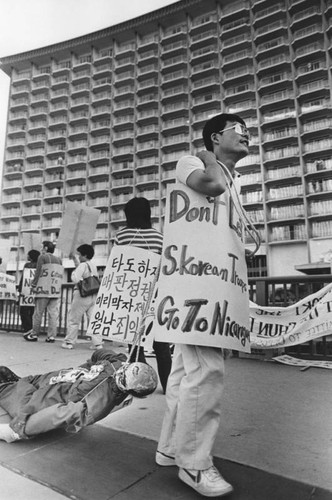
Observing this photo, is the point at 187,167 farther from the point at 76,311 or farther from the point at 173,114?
the point at 173,114

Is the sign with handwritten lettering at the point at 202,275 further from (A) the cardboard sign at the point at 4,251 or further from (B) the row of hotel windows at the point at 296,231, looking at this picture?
(B) the row of hotel windows at the point at 296,231

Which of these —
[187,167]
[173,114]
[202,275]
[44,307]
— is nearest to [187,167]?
[187,167]

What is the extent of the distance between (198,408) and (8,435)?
1143 mm

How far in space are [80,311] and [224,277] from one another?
14.2 feet

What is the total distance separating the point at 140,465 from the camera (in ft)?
5.65

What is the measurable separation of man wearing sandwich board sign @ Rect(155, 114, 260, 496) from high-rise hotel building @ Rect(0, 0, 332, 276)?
35.2m

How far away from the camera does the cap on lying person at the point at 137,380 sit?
1.76 m

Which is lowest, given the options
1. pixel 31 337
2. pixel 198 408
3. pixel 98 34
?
pixel 31 337

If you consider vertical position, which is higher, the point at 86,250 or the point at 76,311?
the point at 86,250

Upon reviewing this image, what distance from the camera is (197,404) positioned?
5.01 ft

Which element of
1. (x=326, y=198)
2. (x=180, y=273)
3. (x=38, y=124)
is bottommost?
(x=180, y=273)

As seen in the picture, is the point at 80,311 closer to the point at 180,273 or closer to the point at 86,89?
the point at 180,273

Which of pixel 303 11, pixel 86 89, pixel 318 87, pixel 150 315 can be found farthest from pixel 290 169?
pixel 150 315

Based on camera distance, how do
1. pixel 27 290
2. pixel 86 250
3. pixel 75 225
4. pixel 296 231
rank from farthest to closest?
pixel 296 231 → pixel 27 290 → pixel 86 250 → pixel 75 225
